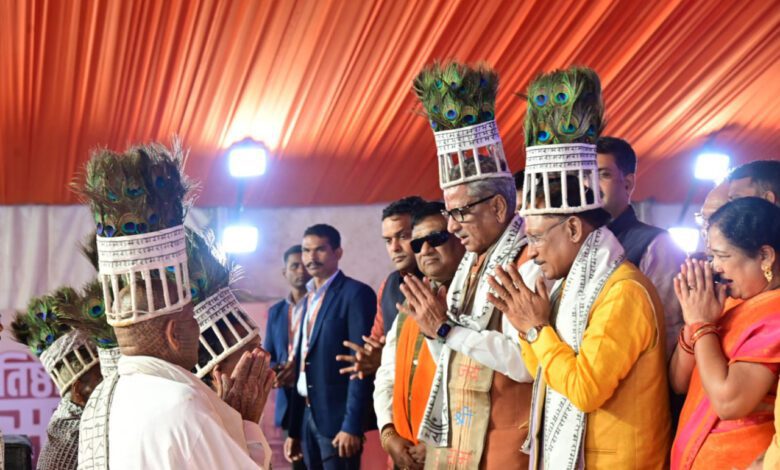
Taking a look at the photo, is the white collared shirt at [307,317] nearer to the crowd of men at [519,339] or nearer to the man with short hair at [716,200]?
the crowd of men at [519,339]

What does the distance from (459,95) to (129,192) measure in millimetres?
1478

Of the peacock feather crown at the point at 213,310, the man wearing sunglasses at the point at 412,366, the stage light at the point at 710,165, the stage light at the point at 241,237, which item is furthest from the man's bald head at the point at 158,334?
the stage light at the point at 710,165

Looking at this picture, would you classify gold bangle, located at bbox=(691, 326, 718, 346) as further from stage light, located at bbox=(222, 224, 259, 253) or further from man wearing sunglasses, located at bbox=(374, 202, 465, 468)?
stage light, located at bbox=(222, 224, 259, 253)

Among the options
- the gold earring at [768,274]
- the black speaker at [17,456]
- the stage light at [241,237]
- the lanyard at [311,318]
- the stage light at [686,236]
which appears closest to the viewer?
the gold earring at [768,274]

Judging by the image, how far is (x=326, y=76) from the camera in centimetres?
584

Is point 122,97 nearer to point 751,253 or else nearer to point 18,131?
point 18,131

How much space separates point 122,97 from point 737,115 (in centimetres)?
375

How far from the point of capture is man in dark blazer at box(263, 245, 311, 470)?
5.85 metres

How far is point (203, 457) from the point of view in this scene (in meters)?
2.23

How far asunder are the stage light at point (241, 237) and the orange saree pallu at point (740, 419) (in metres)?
4.13

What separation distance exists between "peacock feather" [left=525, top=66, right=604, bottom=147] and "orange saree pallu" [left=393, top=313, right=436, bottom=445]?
1.04 m

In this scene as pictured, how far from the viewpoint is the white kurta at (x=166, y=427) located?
87.4 inches

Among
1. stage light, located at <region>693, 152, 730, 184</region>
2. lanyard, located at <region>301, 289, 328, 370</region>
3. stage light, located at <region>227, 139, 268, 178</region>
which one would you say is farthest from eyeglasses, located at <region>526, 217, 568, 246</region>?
stage light, located at <region>693, 152, 730, 184</region>

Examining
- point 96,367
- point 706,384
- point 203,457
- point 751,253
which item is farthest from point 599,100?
point 96,367
